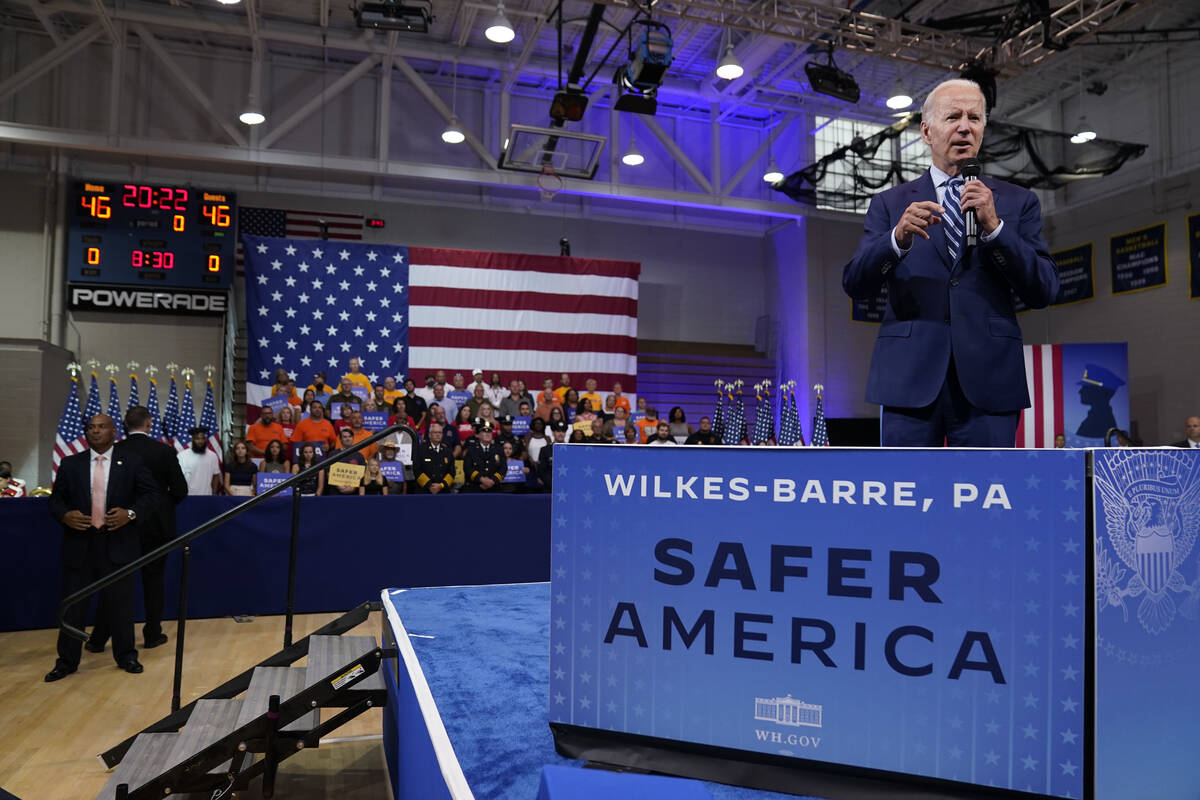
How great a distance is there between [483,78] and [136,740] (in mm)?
12734

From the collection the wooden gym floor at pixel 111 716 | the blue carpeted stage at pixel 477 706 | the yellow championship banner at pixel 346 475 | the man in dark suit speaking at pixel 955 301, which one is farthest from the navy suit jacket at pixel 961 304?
the yellow championship banner at pixel 346 475

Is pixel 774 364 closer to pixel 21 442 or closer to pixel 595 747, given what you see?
pixel 21 442

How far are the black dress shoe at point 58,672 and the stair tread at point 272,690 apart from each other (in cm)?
208

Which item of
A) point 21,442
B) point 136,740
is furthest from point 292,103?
point 136,740

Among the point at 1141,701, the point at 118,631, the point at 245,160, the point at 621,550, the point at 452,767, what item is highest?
the point at 245,160

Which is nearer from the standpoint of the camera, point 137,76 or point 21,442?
point 21,442

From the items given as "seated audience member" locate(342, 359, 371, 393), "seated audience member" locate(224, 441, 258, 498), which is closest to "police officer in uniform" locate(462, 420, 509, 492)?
"seated audience member" locate(224, 441, 258, 498)

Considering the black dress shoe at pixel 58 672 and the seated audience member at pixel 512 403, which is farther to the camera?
the seated audience member at pixel 512 403

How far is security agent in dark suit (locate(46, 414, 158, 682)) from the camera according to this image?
16.4ft

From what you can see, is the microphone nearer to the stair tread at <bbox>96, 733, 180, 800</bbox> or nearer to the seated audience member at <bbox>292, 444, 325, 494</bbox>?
the stair tread at <bbox>96, 733, 180, 800</bbox>

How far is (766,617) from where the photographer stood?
1436mm

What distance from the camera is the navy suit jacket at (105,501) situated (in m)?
5.07

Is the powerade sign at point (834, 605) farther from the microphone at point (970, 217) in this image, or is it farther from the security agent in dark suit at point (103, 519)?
the security agent in dark suit at point (103, 519)

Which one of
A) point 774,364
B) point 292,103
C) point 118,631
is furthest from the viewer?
point 774,364
